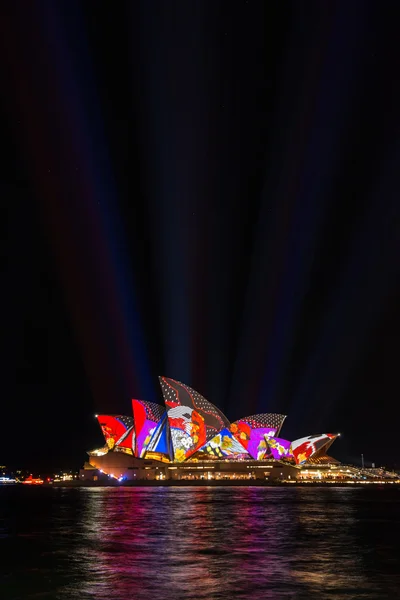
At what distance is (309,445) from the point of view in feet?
411

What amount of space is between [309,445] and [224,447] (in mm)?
28645

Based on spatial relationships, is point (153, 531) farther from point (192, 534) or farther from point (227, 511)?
point (227, 511)

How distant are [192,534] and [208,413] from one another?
71723mm

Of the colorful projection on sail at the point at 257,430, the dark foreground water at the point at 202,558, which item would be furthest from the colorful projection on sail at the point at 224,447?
the dark foreground water at the point at 202,558

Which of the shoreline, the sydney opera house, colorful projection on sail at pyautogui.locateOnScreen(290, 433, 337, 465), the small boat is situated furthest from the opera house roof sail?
the small boat

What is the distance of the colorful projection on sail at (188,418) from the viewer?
94.0 m

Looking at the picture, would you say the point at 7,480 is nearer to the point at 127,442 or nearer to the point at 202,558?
the point at 127,442

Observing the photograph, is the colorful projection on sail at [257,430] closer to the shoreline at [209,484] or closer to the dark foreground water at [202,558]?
the shoreline at [209,484]

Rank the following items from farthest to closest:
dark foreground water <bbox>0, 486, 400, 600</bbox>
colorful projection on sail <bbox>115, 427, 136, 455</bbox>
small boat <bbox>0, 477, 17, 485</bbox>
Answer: small boat <bbox>0, 477, 17, 485</bbox> → colorful projection on sail <bbox>115, 427, 136, 455</bbox> → dark foreground water <bbox>0, 486, 400, 600</bbox>

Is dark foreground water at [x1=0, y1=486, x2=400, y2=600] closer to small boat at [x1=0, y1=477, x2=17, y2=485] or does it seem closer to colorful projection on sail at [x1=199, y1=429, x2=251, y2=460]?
colorful projection on sail at [x1=199, y1=429, x2=251, y2=460]

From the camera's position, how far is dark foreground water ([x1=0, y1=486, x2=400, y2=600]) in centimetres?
1484

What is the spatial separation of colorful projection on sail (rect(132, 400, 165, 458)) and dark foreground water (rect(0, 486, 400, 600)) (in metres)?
61.0

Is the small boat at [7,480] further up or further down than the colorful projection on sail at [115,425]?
further down

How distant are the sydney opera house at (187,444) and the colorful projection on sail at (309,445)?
31.6ft
